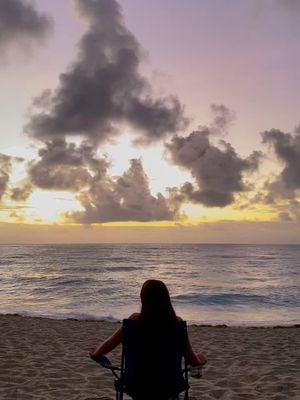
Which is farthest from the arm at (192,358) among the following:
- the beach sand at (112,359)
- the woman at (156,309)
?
the beach sand at (112,359)

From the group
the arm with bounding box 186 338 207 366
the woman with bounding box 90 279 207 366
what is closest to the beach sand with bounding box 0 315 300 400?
the arm with bounding box 186 338 207 366

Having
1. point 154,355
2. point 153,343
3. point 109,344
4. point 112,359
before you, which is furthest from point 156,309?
point 112,359

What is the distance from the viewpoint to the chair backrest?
11.9 ft

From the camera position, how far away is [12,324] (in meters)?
13.3

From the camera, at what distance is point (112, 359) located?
891cm

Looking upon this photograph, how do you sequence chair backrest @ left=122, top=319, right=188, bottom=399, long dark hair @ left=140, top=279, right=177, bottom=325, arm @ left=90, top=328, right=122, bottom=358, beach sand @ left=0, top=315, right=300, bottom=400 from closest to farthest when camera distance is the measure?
long dark hair @ left=140, top=279, right=177, bottom=325 → chair backrest @ left=122, top=319, right=188, bottom=399 → arm @ left=90, top=328, right=122, bottom=358 → beach sand @ left=0, top=315, right=300, bottom=400

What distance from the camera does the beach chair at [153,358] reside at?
3629 mm

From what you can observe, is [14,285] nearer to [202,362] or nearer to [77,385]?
[77,385]

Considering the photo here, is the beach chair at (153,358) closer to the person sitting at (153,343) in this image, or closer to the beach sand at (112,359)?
the person sitting at (153,343)

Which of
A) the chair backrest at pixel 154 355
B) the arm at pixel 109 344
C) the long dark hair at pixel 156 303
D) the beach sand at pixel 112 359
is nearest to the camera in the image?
the long dark hair at pixel 156 303

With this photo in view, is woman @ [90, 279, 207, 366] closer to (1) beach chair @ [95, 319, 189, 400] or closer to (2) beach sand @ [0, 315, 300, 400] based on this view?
(1) beach chair @ [95, 319, 189, 400]

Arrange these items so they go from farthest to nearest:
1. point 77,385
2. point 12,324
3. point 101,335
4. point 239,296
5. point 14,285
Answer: point 14,285 < point 239,296 < point 12,324 < point 101,335 < point 77,385

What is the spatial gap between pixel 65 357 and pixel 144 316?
19.4 ft

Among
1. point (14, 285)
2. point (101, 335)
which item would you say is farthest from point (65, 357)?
point (14, 285)
